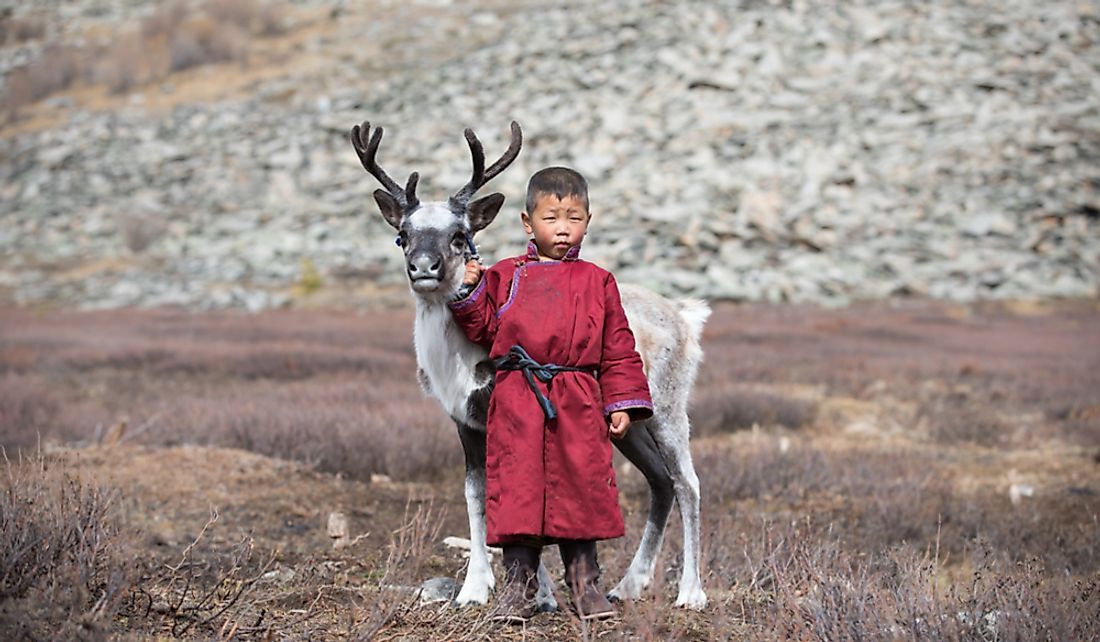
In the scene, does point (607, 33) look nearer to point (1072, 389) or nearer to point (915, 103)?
point (915, 103)

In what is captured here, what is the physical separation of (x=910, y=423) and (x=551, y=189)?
951 centimetres

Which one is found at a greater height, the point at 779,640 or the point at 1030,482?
the point at 779,640

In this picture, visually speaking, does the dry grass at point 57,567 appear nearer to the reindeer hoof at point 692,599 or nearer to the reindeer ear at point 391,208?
the reindeer ear at point 391,208

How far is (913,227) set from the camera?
28844 millimetres

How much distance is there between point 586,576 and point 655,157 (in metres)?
28.2

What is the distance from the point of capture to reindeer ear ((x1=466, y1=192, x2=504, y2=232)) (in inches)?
177

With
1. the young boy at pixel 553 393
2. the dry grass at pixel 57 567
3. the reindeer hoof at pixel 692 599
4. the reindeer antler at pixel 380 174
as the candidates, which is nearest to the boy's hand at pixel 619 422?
the young boy at pixel 553 393

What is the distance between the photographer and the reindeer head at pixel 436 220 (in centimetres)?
412

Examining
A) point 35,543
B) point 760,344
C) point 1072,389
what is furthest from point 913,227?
point 35,543

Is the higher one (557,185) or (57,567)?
(557,185)

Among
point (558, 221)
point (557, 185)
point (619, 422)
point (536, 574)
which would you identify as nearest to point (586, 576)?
point (536, 574)

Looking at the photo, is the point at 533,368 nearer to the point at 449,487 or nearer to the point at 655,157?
the point at 449,487

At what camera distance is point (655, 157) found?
3148 centimetres

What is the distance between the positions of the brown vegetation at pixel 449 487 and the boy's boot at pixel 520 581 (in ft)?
0.27
